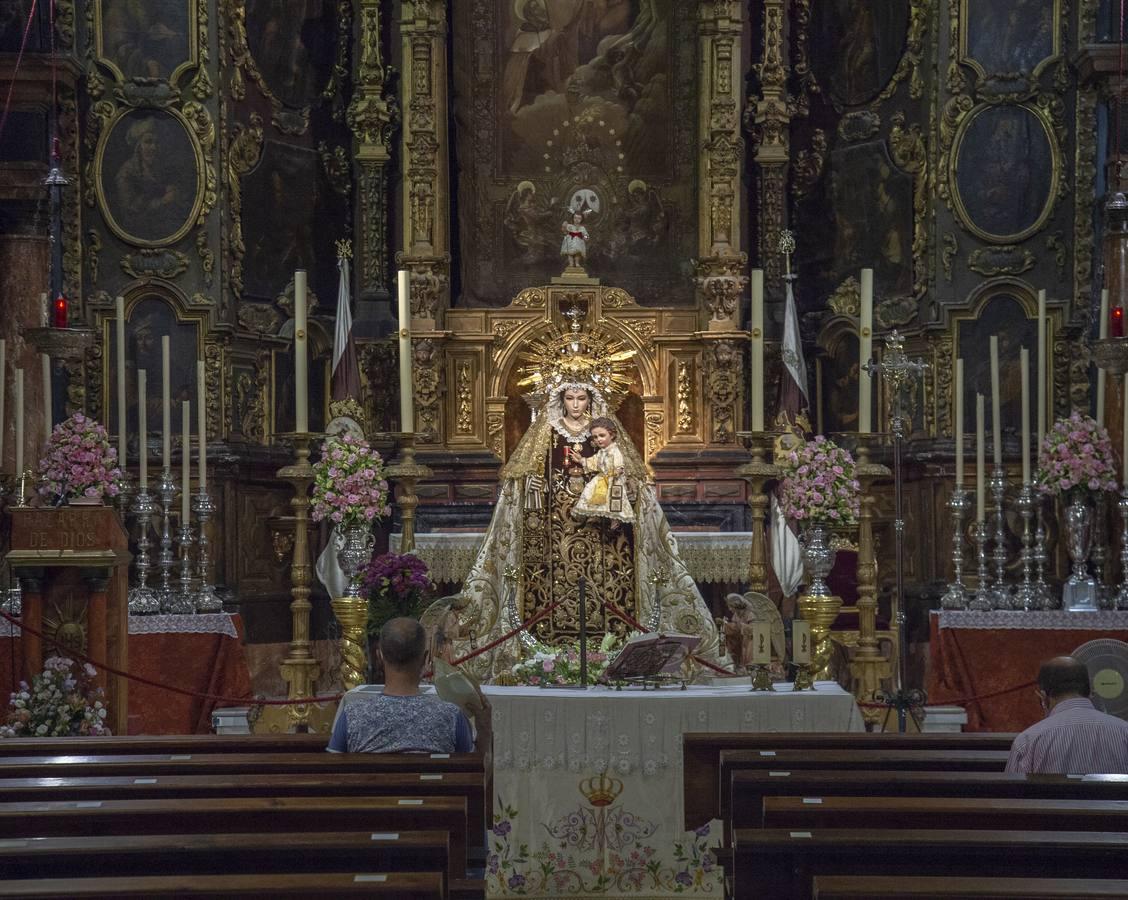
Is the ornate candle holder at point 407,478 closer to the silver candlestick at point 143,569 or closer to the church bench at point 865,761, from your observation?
the silver candlestick at point 143,569

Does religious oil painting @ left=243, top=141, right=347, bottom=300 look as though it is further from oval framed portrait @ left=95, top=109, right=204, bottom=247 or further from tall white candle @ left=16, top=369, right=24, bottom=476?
tall white candle @ left=16, top=369, right=24, bottom=476

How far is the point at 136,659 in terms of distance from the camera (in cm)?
1145

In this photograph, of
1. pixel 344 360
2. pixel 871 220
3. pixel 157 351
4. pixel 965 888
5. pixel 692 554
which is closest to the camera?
pixel 965 888

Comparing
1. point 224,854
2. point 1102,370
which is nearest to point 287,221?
point 1102,370

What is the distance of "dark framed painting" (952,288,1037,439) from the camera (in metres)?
13.2

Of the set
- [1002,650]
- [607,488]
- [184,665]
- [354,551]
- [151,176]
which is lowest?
[184,665]

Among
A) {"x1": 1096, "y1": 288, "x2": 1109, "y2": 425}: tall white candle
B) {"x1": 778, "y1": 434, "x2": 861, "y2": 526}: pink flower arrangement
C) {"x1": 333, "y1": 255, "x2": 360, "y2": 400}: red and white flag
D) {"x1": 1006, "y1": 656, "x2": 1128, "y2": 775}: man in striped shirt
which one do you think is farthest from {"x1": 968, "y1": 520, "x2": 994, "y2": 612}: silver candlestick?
{"x1": 1006, "y1": 656, "x2": 1128, "y2": 775}: man in striped shirt

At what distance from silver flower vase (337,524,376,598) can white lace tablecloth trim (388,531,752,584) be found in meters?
1.85

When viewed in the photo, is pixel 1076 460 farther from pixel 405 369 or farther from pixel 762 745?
pixel 762 745

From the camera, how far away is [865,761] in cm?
599

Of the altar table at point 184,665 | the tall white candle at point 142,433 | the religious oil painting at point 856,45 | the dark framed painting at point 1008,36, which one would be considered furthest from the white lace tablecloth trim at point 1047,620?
the tall white candle at point 142,433

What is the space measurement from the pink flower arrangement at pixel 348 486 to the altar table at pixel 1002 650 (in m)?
3.89

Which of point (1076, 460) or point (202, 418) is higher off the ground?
point (202, 418)

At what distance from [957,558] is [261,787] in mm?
7835
